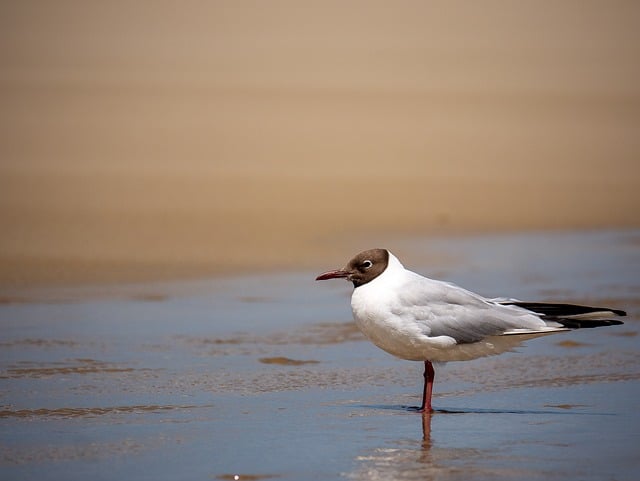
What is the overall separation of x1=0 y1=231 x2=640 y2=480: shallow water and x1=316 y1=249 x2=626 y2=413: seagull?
293 mm

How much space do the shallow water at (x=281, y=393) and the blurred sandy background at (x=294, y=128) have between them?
1.84m

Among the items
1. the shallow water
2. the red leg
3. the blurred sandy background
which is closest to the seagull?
the red leg

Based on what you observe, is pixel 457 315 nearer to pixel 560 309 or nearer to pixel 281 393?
pixel 560 309

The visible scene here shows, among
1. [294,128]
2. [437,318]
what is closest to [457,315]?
[437,318]

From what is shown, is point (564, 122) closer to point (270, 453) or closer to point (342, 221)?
point (342, 221)

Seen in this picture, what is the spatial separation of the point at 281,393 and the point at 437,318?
92cm

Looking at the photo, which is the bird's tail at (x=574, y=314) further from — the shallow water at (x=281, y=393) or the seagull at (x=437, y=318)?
the shallow water at (x=281, y=393)

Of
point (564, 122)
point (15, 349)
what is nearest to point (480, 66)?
point (564, 122)

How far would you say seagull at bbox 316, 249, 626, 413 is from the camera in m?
6.08

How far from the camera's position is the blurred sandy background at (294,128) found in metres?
12.9

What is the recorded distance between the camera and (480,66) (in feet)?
84.6

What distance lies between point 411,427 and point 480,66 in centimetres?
2086

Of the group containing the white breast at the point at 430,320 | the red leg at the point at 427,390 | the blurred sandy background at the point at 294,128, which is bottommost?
the red leg at the point at 427,390

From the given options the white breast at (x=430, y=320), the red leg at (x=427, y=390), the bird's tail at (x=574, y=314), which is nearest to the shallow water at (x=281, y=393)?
the red leg at (x=427, y=390)
